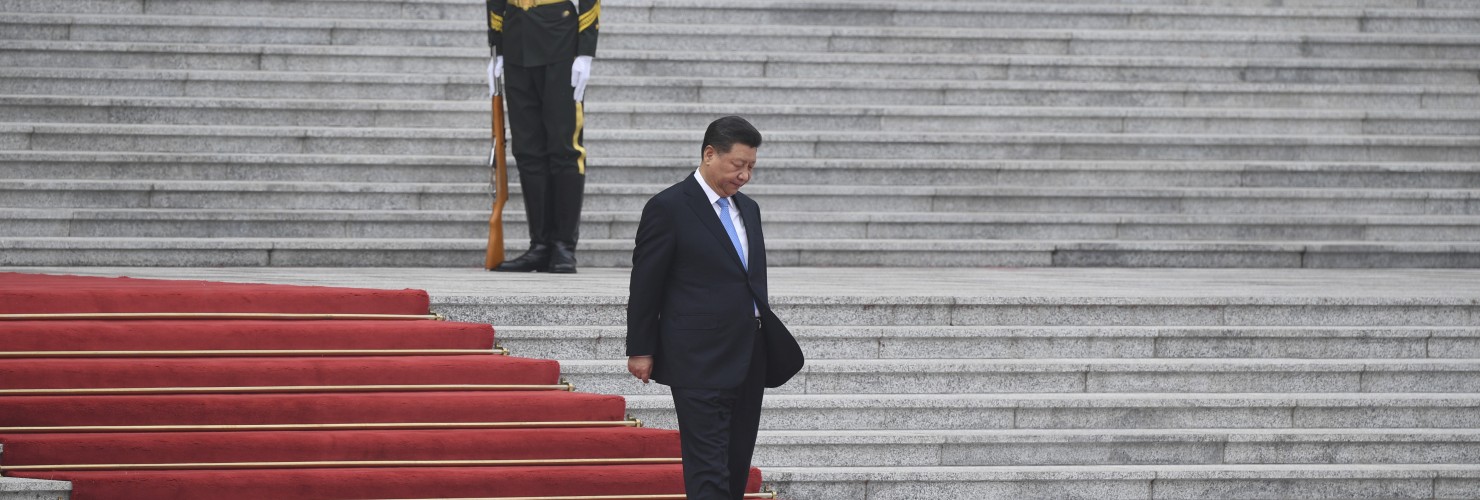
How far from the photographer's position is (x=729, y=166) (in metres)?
4.67

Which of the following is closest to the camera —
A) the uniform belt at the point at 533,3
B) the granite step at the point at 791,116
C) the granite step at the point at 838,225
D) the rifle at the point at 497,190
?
the uniform belt at the point at 533,3

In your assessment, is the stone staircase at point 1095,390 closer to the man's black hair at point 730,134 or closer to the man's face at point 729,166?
the man's face at point 729,166

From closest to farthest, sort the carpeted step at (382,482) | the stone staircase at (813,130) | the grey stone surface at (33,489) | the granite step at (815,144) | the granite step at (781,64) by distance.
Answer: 1. the grey stone surface at (33,489)
2. the carpeted step at (382,482)
3. the stone staircase at (813,130)
4. the granite step at (815,144)
5. the granite step at (781,64)

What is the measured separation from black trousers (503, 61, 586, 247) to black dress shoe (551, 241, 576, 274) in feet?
0.09

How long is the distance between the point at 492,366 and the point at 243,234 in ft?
9.92

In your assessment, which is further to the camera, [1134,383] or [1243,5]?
[1243,5]

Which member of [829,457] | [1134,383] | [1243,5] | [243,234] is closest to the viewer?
[829,457]

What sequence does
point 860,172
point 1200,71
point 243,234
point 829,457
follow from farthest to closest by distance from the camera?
1. point 1200,71
2. point 860,172
3. point 243,234
4. point 829,457

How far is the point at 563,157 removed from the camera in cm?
810

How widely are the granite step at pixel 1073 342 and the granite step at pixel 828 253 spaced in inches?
85.8

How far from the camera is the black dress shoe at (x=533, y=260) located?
823 centimetres

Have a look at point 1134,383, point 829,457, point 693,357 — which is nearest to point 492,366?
point 829,457

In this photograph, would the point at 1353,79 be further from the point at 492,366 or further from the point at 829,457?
the point at 492,366

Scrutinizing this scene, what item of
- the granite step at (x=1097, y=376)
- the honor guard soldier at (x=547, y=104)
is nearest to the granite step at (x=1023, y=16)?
the honor guard soldier at (x=547, y=104)
